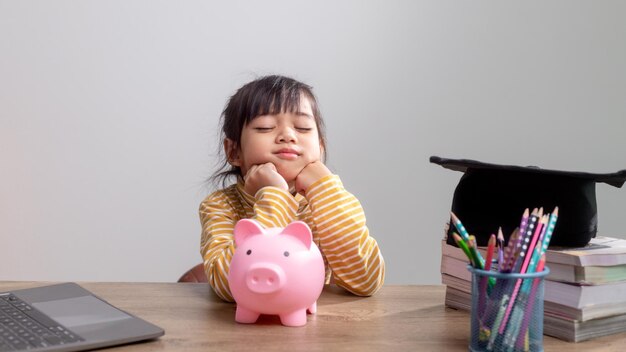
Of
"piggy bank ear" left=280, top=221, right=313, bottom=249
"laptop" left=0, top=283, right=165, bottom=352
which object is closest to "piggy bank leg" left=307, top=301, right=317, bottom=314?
"piggy bank ear" left=280, top=221, right=313, bottom=249

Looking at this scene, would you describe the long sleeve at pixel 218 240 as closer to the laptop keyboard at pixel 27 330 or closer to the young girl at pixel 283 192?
the young girl at pixel 283 192

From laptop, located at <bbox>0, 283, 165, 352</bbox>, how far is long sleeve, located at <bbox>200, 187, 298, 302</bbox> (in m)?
0.18

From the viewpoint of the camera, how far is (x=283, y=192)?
1.19 meters

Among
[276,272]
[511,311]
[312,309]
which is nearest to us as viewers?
[511,311]

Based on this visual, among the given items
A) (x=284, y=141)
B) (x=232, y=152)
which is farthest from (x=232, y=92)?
(x=284, y=141)

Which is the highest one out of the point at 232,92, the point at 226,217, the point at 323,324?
the point at 232,92

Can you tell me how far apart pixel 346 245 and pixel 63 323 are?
47cm

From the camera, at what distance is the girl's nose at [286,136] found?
49.9 inches

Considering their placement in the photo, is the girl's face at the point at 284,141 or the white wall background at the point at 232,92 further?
the white wall background at the point at 232,92

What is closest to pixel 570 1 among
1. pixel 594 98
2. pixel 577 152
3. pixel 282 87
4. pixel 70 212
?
pixel 594 98

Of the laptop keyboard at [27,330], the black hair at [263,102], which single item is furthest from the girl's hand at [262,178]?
the laptop keyboard at [27,330]

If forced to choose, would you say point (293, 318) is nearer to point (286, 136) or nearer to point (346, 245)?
point (346, 245)

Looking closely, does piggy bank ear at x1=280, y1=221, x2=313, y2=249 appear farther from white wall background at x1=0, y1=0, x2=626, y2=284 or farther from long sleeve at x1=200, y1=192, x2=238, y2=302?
white wall background at x1=0, y1=0, x2=626, y2=284

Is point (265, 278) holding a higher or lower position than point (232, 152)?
lower
